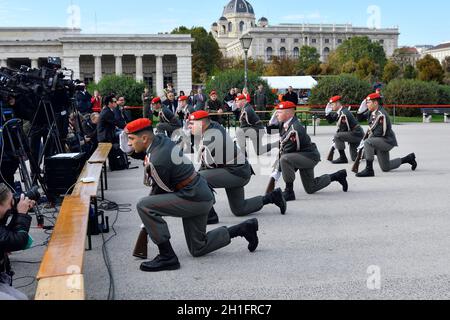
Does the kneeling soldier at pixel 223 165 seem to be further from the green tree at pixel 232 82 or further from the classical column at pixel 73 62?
the classical column at pixel 73 62

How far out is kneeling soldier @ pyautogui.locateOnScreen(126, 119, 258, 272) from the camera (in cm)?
648

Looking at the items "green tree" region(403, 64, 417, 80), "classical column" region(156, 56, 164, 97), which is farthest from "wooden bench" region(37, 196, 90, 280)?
"classical column" region(156, 56, 164, 97)

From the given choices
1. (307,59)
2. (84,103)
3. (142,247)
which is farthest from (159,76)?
(142,247)

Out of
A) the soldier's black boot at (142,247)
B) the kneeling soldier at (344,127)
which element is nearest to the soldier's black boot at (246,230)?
the soldier's black boot at (142,247)

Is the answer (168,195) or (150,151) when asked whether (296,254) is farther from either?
(150,151)

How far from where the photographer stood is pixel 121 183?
13.5m

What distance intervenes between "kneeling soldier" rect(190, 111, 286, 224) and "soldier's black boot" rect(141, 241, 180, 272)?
2222mm

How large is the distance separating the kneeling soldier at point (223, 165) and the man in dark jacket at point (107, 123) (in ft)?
20.2

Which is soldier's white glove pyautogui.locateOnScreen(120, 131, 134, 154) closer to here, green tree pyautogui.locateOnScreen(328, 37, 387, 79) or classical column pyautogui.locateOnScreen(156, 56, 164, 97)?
classical column pyautogui.locateOnScreen(156, 56, 164, 97)

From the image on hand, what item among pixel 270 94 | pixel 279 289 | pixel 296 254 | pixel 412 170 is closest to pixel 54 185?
pixel 296 254

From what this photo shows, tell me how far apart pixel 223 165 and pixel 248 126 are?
8.84m

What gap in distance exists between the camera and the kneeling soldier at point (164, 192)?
6.48 meters

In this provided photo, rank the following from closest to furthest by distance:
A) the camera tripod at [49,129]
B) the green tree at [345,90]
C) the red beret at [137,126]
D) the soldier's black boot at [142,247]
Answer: the red beret at [137,126] → the soldier's black boot at [142,247] → the camera tripod at [49,129] → the green tree at [345,90]
